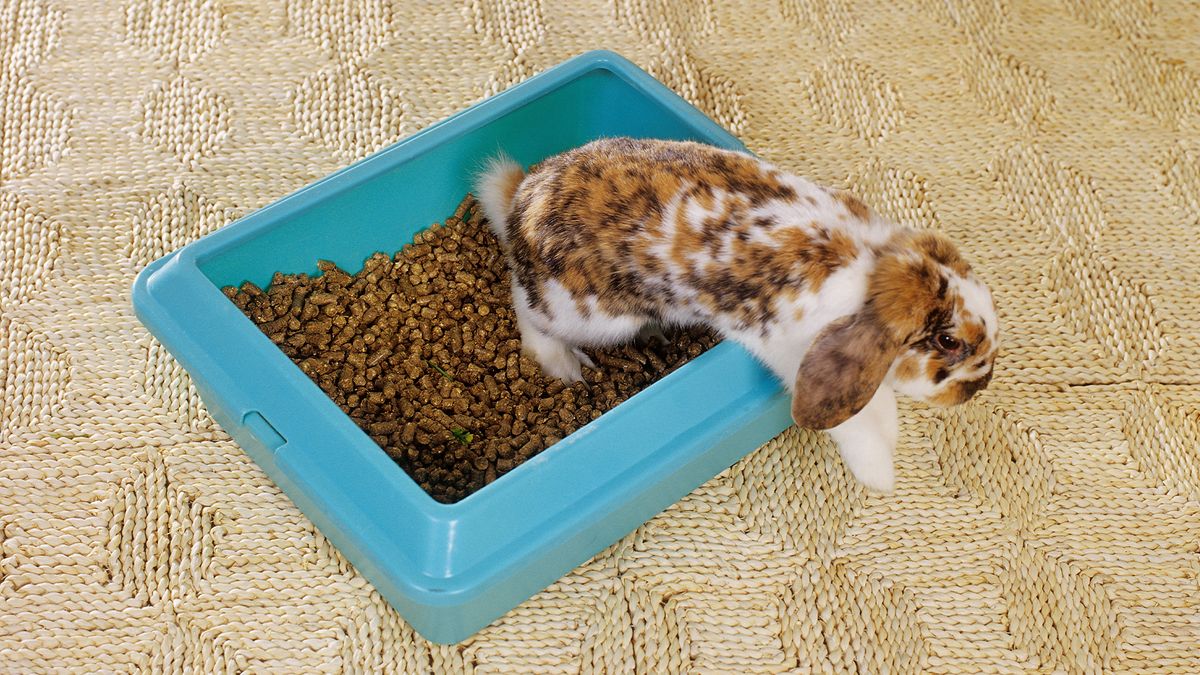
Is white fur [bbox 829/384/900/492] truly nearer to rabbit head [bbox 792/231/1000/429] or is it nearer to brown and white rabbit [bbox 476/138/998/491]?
brown and white rabbit [bbox 476/138/998/491]

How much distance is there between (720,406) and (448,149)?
0.53m

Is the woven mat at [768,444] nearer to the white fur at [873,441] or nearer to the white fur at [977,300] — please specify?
the white fur at [873,441]

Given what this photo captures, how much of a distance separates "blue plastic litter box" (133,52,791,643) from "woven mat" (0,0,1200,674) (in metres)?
0.09

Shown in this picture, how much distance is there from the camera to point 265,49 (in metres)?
1.93

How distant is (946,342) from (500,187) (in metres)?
0.61

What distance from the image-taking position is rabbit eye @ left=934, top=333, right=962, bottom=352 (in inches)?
50.4

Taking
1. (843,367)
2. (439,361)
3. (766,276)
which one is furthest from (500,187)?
(843,367)

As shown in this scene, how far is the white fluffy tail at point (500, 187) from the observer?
61.8 inches

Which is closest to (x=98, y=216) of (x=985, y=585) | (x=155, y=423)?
(x=155, y=423)

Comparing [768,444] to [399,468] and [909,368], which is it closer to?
[909,368]

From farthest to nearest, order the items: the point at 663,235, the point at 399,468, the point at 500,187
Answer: the point at 500,187, the point at 663,235, the point at 399,468

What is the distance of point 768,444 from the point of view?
1537mm

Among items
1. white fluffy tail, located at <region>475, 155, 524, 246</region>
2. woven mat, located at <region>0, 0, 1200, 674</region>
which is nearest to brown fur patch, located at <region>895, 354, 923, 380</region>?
woven mat, located at <region>0, 0, 1200, 674</region>

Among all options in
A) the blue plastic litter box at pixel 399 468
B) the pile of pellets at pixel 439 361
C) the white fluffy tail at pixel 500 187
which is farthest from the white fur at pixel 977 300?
the white fluffy tail at pixel 500 187
